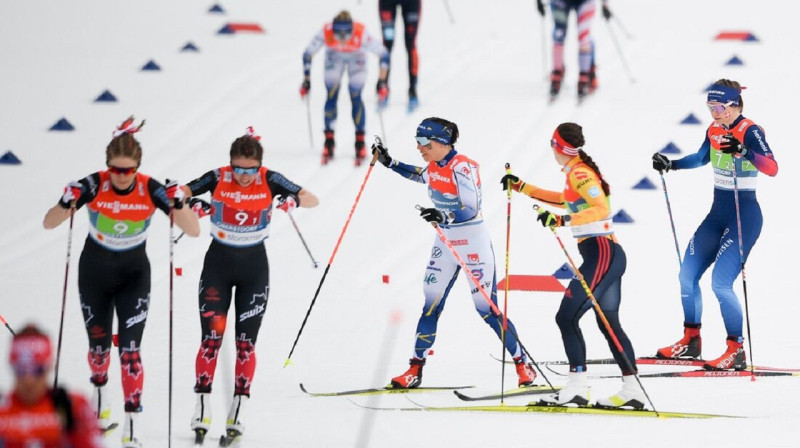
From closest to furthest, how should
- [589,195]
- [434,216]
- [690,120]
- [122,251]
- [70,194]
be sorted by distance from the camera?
[70,194]
[122,251]
[589,195]
[434,216]
[690,120]

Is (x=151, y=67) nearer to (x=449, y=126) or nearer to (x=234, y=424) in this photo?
(x=449, y=126)

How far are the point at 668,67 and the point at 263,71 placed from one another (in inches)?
191

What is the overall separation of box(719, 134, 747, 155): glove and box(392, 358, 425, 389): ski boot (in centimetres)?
218

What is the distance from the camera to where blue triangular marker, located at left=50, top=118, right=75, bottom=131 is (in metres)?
15.0

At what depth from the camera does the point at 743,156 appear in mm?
8375

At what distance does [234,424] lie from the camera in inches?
279

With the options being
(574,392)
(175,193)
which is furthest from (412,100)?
(175,193)

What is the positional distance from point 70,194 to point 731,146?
385 centimetres

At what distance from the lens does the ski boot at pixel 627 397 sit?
7.57 meters

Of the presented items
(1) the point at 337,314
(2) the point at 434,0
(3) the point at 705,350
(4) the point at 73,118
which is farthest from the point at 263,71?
(3) the point at 705,350

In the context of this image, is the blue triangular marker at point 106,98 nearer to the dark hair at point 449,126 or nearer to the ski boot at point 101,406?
the dark hair at point 449,126

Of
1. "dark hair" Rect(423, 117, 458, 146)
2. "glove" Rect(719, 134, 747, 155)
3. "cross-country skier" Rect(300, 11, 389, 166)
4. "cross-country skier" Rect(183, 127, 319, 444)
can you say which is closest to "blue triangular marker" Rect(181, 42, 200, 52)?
"cross-country skier" Rect(300, 11, 389, 166)

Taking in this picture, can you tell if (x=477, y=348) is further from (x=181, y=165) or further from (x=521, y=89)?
(x=521, y=89)

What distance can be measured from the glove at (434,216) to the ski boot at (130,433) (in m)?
1.96
